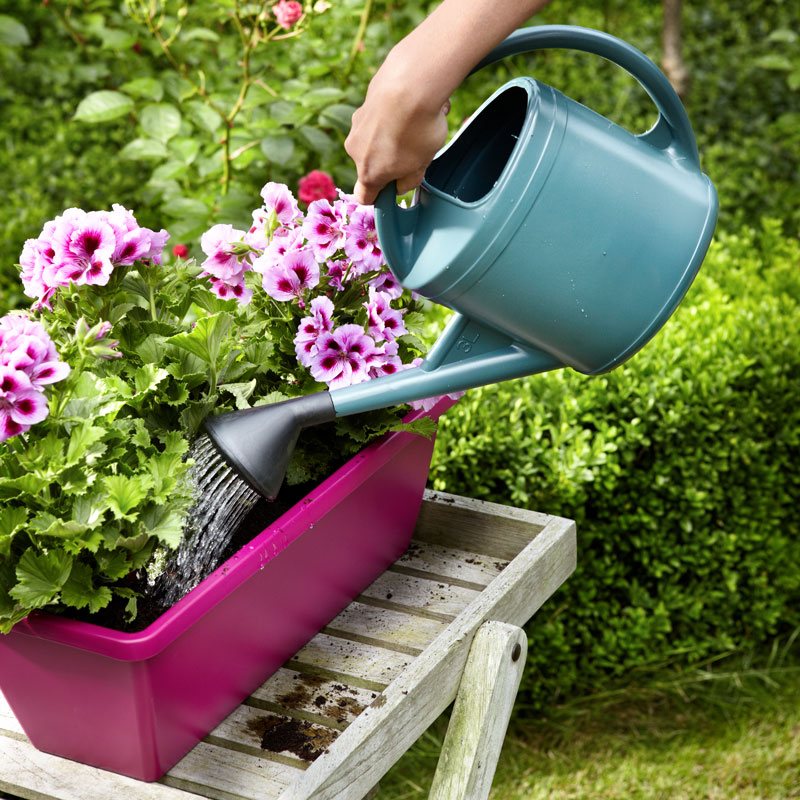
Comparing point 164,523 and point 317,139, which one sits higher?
point 164,523

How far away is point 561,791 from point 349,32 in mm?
2401

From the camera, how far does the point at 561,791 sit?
2146 mm

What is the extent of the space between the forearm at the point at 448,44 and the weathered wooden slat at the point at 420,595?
62cm

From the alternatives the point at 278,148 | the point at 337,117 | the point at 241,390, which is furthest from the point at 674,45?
the point at 241,390

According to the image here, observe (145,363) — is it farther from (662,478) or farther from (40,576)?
(662,478)

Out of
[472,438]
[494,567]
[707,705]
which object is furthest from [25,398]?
[707,705]

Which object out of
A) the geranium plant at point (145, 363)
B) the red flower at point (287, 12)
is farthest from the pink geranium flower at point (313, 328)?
the red flower at point (287, 12)

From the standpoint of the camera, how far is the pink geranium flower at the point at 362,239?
1.30m

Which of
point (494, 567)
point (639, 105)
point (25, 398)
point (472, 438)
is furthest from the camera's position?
point (639, 105)

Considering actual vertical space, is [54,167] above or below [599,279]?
below

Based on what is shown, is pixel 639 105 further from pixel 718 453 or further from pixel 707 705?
pixel 707 705

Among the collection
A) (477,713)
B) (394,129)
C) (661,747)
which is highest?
(394,129)

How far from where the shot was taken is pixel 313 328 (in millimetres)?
1265

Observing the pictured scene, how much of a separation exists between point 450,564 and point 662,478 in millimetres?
877
